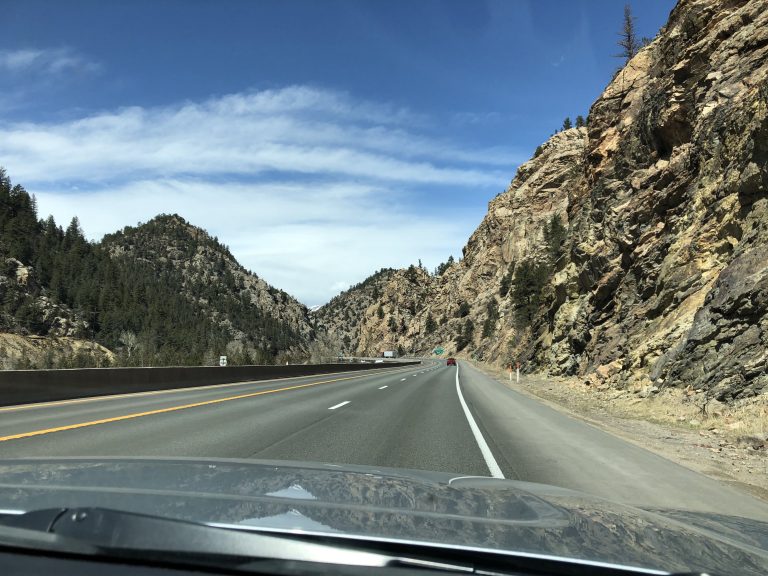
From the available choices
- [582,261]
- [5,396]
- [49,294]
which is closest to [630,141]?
[582,261]

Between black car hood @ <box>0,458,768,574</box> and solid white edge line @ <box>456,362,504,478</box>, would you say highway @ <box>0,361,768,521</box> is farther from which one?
black car hood @ <box>0,458,768,574</box>

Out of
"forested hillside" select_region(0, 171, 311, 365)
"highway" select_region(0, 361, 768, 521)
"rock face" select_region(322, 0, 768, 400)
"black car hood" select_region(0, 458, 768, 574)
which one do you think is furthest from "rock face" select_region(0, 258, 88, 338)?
"black car hood" select_region(0, 458, 768, 574)

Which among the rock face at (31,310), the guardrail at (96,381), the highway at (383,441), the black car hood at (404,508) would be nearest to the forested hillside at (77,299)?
the rock face at (31,310)

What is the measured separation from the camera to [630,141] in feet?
111

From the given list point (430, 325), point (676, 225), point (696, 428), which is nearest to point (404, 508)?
point (696, 428)

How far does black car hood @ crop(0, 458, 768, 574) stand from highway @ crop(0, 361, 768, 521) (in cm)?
196

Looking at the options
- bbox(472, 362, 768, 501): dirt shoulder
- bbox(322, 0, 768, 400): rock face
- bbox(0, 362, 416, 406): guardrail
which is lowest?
bbox(472, 362, 768, 501): dirt shoulder

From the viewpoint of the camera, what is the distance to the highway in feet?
23.5

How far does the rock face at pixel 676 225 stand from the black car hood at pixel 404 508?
39.3 feet

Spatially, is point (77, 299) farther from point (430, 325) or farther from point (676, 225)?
point (676, 225)

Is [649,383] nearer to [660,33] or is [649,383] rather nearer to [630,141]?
[630,141]

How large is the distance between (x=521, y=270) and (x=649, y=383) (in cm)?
4990

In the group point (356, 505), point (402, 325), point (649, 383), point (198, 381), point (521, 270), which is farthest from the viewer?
point (402, 325)

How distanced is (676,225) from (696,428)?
14921 millimetres
